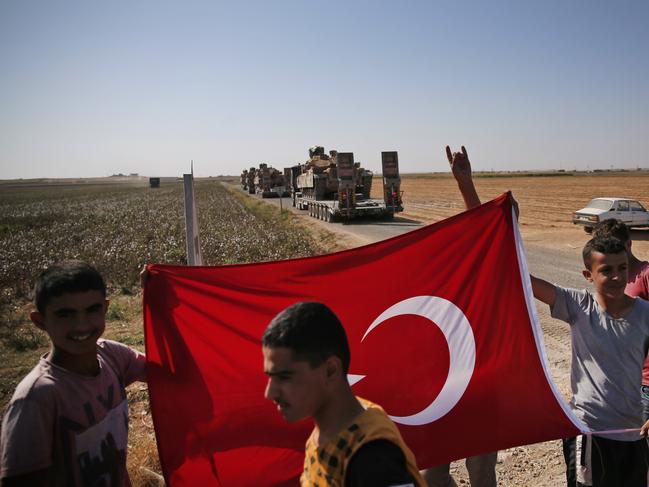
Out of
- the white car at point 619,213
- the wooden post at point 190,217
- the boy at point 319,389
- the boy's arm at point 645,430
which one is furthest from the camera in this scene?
the white car at point 619,213

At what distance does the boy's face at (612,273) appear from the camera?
255 cm

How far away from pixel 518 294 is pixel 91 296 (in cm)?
252

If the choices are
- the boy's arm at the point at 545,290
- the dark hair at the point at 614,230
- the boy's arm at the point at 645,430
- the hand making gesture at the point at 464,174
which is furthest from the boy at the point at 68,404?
the dark hair at the point at 614,230

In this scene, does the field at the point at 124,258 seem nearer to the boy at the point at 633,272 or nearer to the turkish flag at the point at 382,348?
the turkish flag at the point at 382,348

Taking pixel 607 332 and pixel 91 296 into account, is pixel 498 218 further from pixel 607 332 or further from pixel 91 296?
pixel 91 296

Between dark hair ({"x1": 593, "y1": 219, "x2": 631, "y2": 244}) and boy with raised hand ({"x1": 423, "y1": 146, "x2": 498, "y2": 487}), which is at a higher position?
dark hair ({"x1": 593, "y1": 219, "x2": 631, "y2": 244})

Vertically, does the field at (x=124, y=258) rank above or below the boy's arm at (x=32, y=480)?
below

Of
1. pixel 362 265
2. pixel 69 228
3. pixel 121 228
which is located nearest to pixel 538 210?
pixel 121 228

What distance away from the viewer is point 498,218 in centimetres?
315

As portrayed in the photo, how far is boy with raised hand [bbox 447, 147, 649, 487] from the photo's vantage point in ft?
8.36

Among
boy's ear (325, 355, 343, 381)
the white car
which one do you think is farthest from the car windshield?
boy's ear (325, 355, 343, 381)

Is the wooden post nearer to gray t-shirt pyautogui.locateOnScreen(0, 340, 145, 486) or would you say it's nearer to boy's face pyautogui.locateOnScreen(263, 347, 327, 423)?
gray t-shirt pyautogui.locateOnScreen(0, 340, 145, 486)

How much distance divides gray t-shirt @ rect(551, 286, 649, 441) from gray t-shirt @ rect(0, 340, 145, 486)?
2494mm

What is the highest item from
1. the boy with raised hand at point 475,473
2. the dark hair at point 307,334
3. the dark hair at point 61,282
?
the dark hair at point 61,282
